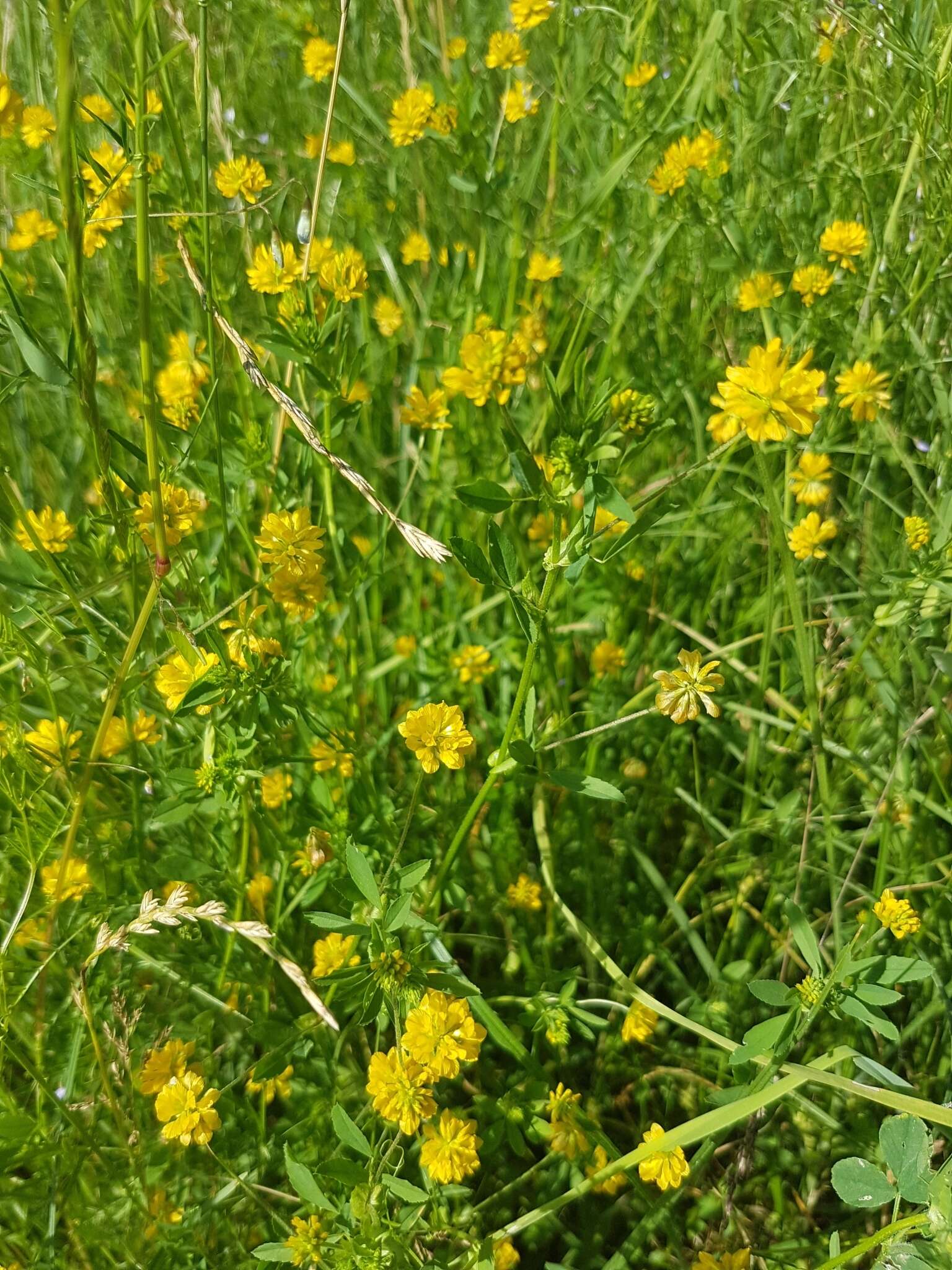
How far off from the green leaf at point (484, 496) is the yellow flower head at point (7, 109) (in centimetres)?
66

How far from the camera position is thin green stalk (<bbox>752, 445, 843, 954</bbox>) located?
1190 mm

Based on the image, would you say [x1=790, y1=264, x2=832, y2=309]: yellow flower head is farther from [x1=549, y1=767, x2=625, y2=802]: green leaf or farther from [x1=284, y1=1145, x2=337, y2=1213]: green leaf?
[x1=284, y1=1145, x2=337, y2=1213]: green leaf

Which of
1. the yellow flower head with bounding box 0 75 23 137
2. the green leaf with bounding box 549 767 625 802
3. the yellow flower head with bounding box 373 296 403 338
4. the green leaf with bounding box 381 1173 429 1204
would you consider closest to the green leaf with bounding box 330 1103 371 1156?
the green leaf with bounding box 381 1173 429 1204

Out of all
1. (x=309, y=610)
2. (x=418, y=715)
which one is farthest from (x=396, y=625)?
(x=418, y=715)

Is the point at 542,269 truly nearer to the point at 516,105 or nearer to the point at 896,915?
the point at 516,105

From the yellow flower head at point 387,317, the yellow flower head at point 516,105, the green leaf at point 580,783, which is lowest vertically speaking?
the green leaf at point 580,783

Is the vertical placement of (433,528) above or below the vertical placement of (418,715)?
below

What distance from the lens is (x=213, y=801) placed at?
1301mm

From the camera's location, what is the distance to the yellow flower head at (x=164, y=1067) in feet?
3.98

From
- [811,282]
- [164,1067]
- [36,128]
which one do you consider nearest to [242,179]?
[36,128]

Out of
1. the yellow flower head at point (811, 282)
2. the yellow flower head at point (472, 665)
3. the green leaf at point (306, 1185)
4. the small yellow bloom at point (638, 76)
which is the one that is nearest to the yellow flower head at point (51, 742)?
the green leaf at point (306, 1185)

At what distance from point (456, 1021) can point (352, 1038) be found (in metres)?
0.56

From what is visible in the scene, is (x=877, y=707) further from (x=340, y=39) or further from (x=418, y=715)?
(x=340, y=39)

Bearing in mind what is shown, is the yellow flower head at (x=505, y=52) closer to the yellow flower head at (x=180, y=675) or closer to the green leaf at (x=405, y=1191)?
the yellow flower head at (x=180, y=675)
